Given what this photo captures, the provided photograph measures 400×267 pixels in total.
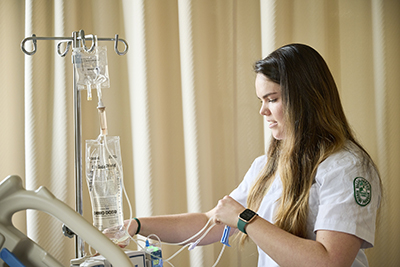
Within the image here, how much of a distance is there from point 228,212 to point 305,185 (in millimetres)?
257

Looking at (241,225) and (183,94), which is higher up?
(183,94)

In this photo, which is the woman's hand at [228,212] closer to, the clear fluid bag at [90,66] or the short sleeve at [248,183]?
the short sleeve at [248,183]

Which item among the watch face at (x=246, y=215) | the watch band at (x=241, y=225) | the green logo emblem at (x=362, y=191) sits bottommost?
the watch band at (x=241, y=225)

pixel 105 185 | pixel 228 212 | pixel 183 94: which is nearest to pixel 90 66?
pixel 105 185

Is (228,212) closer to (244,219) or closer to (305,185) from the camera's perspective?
(244,219)

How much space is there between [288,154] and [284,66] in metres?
0.29

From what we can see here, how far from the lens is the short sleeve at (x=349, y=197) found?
101 cm

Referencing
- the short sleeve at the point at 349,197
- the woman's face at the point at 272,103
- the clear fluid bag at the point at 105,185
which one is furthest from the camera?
the woman's face at the point at 272,103

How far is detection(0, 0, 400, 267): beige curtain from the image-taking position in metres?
1.61

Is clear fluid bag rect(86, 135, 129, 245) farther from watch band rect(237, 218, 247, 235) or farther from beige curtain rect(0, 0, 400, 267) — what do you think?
beige curtain rect(0, 0, 400, 267)

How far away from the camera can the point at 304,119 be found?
47.0 inches

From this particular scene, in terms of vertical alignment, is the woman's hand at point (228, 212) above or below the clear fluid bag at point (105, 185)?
below

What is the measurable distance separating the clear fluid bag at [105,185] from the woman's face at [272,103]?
1.84 feet

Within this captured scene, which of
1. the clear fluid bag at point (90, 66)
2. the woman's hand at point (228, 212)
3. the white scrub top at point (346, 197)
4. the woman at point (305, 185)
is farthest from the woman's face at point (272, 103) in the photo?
the clear fluid bag at point (90, 66)
